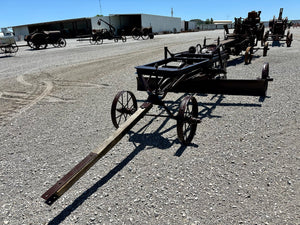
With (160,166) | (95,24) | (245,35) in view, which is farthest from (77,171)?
(95,24)

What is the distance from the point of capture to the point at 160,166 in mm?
3631

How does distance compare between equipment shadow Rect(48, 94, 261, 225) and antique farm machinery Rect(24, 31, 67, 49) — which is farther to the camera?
antique farm machinery Rect(24, 31, 67, 49)

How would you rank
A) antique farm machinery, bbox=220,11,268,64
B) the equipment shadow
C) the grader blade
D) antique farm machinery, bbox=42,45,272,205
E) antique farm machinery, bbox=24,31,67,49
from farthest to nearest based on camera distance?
antique farm machinery, bbox=24,31,67,49, antique farm machinery, bbox=220,11,268,64, antique farm machinery, bbox=42,45,272,205, the equipment shadow, the grader blade

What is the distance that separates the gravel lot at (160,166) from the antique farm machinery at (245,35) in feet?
20.5

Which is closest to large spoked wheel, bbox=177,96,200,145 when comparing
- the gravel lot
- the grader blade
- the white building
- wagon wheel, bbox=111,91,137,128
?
the gravel lot

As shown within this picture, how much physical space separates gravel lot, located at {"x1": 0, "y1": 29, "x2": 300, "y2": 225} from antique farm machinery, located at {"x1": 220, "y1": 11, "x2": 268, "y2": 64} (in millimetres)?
6258

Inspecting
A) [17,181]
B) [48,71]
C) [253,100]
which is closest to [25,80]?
[48,71]

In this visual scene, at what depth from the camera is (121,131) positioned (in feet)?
11.6

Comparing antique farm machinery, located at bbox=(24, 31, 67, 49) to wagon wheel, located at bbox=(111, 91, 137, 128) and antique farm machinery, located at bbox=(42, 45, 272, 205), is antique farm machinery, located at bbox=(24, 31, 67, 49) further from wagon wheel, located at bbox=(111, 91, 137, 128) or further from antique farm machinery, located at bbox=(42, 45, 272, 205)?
wagon wheel, located at bbox=(111, 91, 137, 128)

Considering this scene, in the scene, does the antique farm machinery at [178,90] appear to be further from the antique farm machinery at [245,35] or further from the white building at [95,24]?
the white building at [95,24]

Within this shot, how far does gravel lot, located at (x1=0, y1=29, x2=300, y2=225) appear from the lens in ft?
9.09


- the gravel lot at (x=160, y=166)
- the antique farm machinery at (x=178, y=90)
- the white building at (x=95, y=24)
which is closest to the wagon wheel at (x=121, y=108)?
the antique farm machinery at (x=178, y=90)

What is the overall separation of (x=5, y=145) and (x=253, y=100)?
6.31 meters

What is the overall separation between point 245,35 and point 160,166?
1209 centimetres
